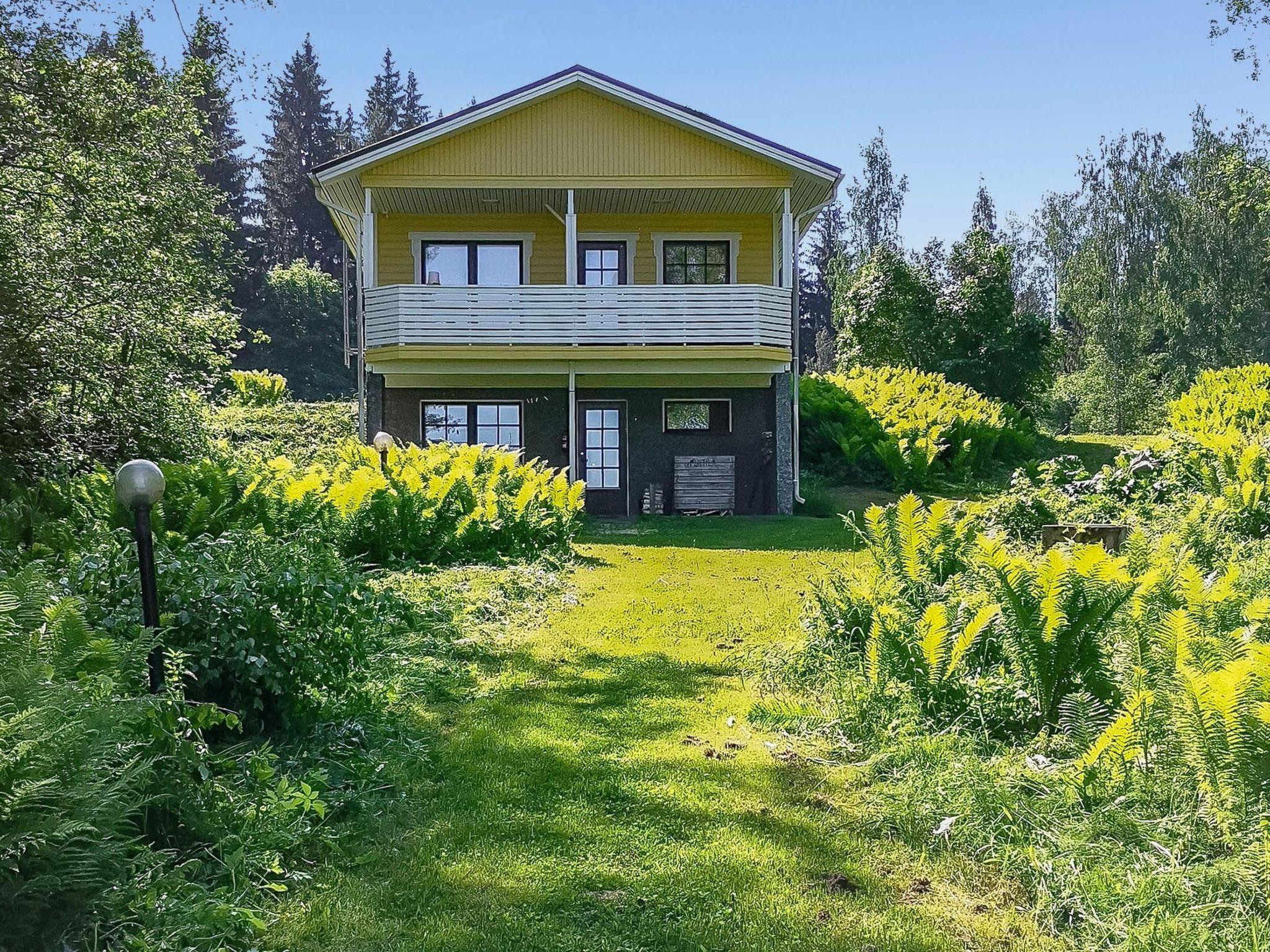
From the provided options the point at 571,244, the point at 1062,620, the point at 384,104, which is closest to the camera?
the point at 1062,620

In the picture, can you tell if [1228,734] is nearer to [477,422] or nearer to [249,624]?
[249,624]

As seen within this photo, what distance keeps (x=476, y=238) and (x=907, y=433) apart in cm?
916

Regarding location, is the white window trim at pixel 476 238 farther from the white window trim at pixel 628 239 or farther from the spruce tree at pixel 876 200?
the spruce tree at pixel 876 200

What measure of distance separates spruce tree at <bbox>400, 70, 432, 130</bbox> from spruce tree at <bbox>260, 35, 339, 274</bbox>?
4.53 m

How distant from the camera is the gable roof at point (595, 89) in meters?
18.1

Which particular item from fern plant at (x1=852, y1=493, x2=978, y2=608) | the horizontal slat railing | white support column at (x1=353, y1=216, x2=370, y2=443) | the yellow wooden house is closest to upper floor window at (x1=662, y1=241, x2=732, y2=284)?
the yellow wooden house

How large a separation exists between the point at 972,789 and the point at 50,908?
301 cm

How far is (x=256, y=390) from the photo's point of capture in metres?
26.1

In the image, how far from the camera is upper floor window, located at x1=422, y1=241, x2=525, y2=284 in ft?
67.5

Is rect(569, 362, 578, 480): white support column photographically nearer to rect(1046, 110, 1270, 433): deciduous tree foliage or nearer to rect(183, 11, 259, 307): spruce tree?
rect(183, 11, 259, 307): spruce tree

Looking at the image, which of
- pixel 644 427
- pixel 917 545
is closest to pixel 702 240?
pixel 644 427

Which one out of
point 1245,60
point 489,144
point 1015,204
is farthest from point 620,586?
point 1015,204

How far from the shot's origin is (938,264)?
31.0 m

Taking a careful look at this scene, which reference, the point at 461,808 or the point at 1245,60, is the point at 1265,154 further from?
the point at 461,808
